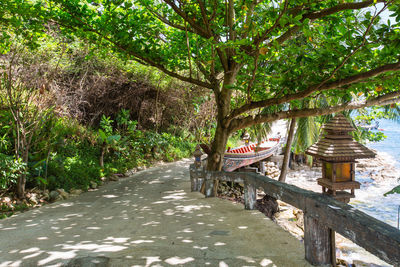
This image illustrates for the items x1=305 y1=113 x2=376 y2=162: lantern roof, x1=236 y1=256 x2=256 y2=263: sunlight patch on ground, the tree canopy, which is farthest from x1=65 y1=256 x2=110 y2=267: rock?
the tree canopy

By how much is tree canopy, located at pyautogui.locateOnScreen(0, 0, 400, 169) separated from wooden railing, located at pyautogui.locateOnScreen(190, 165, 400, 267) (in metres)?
1.88

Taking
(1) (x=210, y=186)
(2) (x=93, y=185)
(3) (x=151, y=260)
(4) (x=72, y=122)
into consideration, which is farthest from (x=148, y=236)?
(4) (x=72, y=122)

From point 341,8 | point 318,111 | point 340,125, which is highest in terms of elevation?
point 341,8

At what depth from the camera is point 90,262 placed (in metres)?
2.78

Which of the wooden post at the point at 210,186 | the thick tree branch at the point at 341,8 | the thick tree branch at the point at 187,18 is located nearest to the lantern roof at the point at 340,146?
the thick tree branch at the point at 341,8

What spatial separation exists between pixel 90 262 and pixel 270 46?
14.7 feet

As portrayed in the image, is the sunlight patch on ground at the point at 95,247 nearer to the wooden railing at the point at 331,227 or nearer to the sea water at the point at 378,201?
the wooden railing at the point at 331,227

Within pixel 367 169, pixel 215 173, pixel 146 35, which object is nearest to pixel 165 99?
pixel 146 35

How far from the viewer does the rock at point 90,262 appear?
2748mm

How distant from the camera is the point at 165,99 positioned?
1617cm

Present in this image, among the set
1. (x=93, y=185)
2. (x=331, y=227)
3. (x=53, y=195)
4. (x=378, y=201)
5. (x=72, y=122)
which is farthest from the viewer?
(x=378, y=201)

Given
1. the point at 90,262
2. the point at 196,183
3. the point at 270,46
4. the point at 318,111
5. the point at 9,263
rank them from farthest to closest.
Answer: the point at 196,183 < the point at 270,46 < the point at 318,111 < the point at 9,263 < the point at 90,262

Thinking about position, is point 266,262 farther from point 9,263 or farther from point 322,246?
point 9,263

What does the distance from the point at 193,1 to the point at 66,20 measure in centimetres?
303
